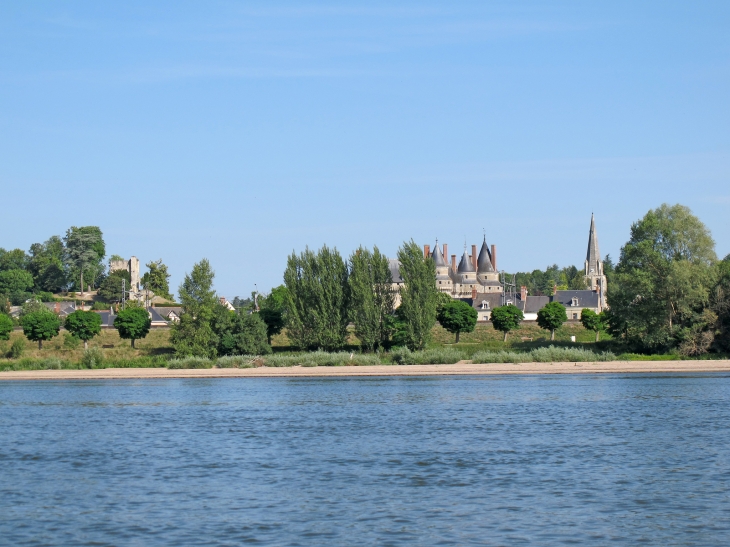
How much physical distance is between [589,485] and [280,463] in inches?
282

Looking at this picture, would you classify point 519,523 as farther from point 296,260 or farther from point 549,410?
point 296,260

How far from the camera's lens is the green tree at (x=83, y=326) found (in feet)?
220

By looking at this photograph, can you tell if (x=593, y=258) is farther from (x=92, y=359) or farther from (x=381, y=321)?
(x=92, y=359)

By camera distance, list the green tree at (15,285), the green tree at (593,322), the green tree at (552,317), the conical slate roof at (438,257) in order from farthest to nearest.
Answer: the conical slate roof at (438,257) < the green tree at (15,285) < the green tree at (593,322) < the green tree at (552,317)

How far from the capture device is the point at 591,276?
468ft

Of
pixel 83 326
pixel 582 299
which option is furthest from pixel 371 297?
pixel 582 299

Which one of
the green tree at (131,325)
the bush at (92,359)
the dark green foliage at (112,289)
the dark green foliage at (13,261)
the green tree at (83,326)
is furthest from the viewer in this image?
the dark green foliage at (13,261)

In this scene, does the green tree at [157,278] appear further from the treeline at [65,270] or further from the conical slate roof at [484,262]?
the conical slate roof at [484,262]

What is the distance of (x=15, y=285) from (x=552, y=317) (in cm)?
8364

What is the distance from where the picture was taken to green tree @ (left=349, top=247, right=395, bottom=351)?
5978cm

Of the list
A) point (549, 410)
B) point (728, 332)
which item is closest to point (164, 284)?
point (728, 332)

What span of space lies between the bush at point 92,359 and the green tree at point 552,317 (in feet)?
117

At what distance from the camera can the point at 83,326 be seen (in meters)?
66.9

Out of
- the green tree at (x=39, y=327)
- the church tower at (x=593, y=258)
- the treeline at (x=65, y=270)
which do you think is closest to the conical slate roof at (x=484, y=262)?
the church tower at (x=593, y=258)
